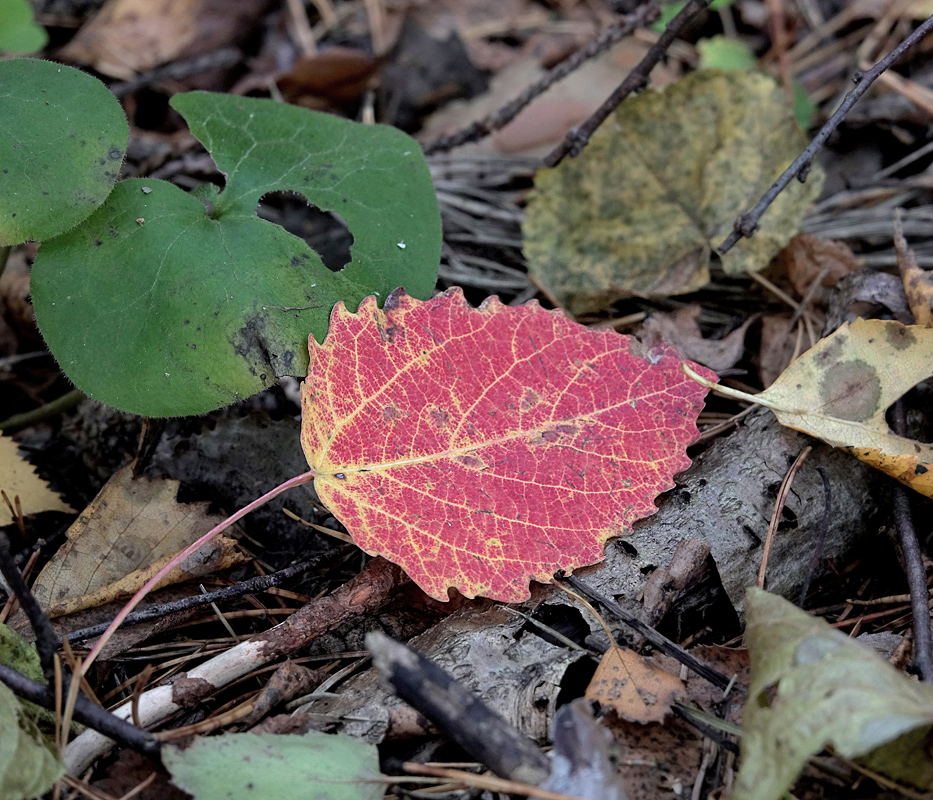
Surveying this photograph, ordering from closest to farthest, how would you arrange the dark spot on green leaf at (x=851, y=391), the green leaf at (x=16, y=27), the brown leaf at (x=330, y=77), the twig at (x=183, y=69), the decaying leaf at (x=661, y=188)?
the dark spot on green leaf at (x=851, y=391) → the decaying leaf at (x=661, y=188) → the green leaf at (x=16, y=27) → the twig at (x=183, y=69) → the brown leaf at (x=330, y=77)

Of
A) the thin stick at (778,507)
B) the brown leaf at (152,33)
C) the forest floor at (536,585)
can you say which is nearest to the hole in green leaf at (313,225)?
the forest floor at (536,585)

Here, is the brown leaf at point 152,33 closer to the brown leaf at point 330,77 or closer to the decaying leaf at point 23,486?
the brown leaf at point 330,77

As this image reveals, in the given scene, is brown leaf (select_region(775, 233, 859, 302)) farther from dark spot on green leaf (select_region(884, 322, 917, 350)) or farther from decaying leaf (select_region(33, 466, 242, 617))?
decaying leaf (select_region(33, 466, 242, 617))

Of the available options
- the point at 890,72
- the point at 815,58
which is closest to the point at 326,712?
the point at 890,72

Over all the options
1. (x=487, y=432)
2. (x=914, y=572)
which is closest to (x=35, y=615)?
(x=487, y=432)

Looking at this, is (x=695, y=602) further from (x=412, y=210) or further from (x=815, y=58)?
(x=815, y=58)

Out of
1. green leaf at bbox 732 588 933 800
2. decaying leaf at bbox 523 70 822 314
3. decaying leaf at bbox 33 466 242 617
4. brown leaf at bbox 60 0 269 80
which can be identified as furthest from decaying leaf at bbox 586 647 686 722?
brown leaf at bbox 60 0 269 80

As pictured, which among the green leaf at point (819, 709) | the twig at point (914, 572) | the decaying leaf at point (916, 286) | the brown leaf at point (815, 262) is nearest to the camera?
the green leaf at point (819, 709)
